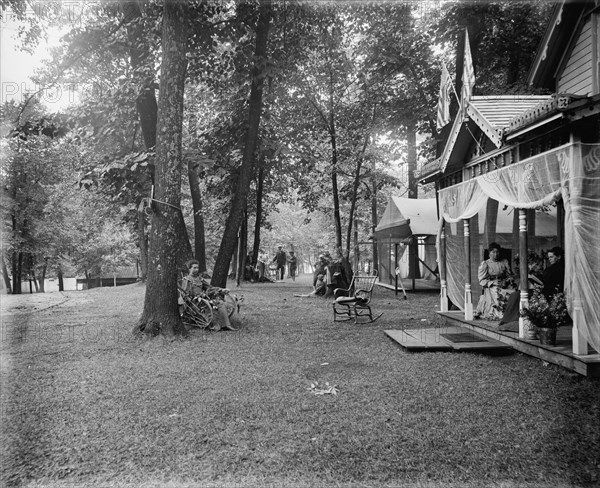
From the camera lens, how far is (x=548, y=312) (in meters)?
6.48

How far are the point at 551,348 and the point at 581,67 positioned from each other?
22.3 ft

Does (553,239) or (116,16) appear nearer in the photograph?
(116,16)

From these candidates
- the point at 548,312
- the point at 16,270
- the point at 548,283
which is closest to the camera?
the point at 548,312

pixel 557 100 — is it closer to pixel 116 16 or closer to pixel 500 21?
pixel 116 16

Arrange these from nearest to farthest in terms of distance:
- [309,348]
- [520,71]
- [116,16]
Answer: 1. [309,348]
2. [116,16]
3. [520,71]

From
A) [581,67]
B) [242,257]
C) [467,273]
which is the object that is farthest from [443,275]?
[242,257]

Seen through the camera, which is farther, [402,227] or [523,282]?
[402,227]

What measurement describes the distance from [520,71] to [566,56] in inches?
249

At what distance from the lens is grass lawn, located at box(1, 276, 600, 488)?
3.37 meters

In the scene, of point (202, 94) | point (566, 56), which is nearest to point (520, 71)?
point (566, 56)

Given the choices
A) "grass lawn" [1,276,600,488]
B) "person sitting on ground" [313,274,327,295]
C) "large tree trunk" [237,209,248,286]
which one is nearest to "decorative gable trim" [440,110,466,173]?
"grass lawn" [1,276,600,488]

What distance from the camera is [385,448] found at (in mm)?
3752

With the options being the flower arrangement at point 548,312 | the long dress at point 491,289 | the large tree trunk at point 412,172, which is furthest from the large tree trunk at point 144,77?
the large tree trunk at point 412,172

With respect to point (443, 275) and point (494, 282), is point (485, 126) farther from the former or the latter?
point (443, 275)
